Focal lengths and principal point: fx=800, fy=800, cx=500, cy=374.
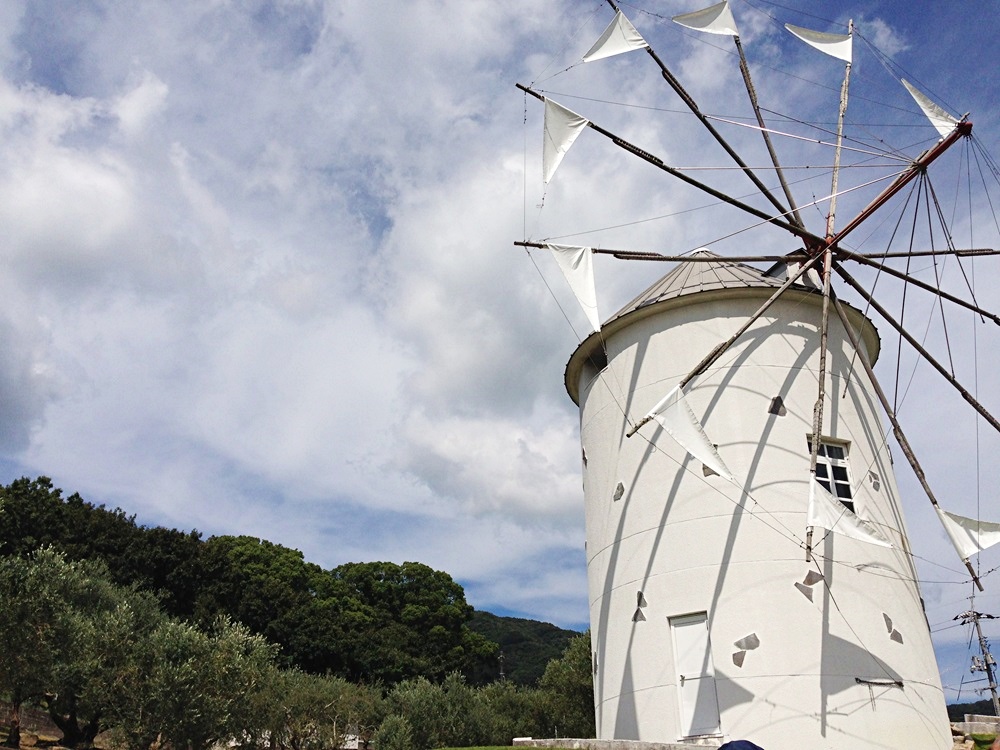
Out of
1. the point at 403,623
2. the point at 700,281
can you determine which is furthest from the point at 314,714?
the point at 403,623

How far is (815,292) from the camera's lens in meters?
15.7

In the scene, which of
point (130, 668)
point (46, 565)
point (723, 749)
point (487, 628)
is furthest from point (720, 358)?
point (487, 628)

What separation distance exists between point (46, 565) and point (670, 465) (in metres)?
14.4

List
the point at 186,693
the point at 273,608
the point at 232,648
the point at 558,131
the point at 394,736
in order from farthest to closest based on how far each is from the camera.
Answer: the point at 273,608 < the point at 394,736 < the point at 232,648 < the point at 186,693 < the point at 558,131

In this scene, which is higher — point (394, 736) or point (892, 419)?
point (892, 419)

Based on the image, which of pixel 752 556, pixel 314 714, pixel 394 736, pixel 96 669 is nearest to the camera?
pixel 752 556

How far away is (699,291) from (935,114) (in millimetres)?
5465

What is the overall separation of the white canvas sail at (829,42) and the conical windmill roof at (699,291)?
199 inches

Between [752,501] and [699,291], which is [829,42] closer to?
[699,291]

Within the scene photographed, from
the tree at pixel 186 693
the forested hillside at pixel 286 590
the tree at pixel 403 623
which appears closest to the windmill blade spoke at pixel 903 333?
the tree at pixel 186 693

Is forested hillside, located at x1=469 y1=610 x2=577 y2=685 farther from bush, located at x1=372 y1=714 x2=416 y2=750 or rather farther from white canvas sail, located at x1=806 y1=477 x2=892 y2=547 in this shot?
white canvas sail, located at x1=806 y1=477 x2=892 y2=547

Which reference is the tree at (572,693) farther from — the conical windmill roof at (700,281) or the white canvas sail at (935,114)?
the white canvas sail at (935,114)

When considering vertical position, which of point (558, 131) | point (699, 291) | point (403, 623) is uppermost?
point (558, 131)

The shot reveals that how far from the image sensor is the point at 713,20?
16.8 metres
